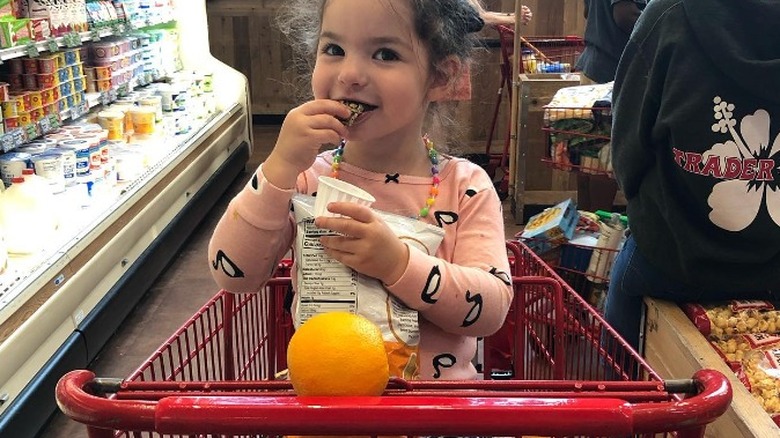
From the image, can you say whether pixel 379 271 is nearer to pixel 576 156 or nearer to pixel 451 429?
pixel 451 429

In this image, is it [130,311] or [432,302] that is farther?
[130,311]

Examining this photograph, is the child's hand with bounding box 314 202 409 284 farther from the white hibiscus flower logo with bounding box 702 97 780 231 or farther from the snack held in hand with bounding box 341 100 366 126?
the white hibiscus flower logo with bounding box 702 97 780 231

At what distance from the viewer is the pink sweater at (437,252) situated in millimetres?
1256

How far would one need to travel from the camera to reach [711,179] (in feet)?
6.47

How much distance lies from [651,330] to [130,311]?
7.56 feet

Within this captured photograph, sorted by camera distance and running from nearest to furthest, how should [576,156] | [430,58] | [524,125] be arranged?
[430,58], [576,156], [524,125]

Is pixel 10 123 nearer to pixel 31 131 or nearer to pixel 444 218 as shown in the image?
pixel 31 131

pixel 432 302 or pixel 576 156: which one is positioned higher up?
pixel 432 302

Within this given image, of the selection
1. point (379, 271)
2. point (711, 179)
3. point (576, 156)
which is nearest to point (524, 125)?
point (576, 156)

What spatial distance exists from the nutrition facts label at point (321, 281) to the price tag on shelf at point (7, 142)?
7.17 ft

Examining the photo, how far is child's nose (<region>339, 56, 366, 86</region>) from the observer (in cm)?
126

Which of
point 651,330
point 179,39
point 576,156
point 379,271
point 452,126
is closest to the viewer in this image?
point 379,271

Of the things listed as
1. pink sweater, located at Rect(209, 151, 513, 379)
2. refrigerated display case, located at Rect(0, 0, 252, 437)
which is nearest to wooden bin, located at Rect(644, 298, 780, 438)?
pink sweater, located at Rect(209, 151, 513, 379)

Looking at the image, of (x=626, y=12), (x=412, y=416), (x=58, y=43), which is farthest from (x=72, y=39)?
(x=412, y=416)
